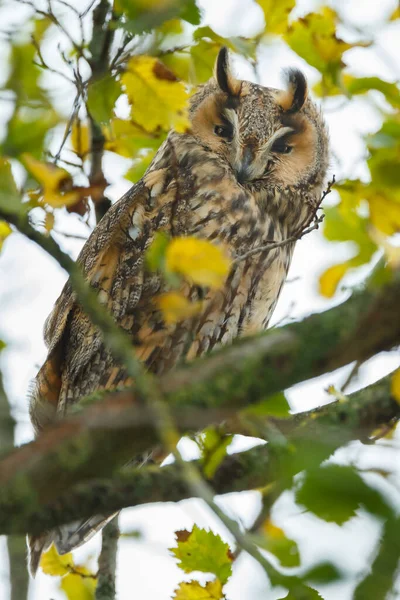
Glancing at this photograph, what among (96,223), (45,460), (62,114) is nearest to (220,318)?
(96,223)

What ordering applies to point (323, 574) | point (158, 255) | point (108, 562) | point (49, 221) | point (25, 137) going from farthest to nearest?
point (108, 562)
point (49, 221)
point (25, 137)
point (158, 255)
point (323, 574)

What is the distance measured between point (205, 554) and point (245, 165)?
138cm

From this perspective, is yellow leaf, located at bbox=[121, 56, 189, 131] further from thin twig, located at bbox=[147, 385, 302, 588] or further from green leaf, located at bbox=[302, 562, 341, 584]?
green leaf, located at bbox=[302, 562, 341, 584]

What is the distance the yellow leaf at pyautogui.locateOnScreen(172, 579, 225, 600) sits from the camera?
217 cm

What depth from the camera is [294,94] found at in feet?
10.6

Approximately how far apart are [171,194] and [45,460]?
168 cm

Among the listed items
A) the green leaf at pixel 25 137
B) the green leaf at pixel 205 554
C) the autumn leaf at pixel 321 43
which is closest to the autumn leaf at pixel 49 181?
the green leaf at pixel 25 137

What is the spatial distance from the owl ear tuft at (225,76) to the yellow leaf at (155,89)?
111 cm

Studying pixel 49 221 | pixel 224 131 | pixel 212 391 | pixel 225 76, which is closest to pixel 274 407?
pixel 212 391

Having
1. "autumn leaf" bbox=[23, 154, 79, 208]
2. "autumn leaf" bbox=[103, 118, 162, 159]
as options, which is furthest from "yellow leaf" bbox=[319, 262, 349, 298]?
"autumn leaf" bbox=[103, 118, 162, 159]

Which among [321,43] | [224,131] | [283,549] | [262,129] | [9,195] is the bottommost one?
[283,549]

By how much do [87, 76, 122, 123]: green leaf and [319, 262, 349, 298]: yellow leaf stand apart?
65 cm

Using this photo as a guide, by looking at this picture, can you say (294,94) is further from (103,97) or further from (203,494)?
(203,494)

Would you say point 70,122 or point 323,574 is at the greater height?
point 70,122
